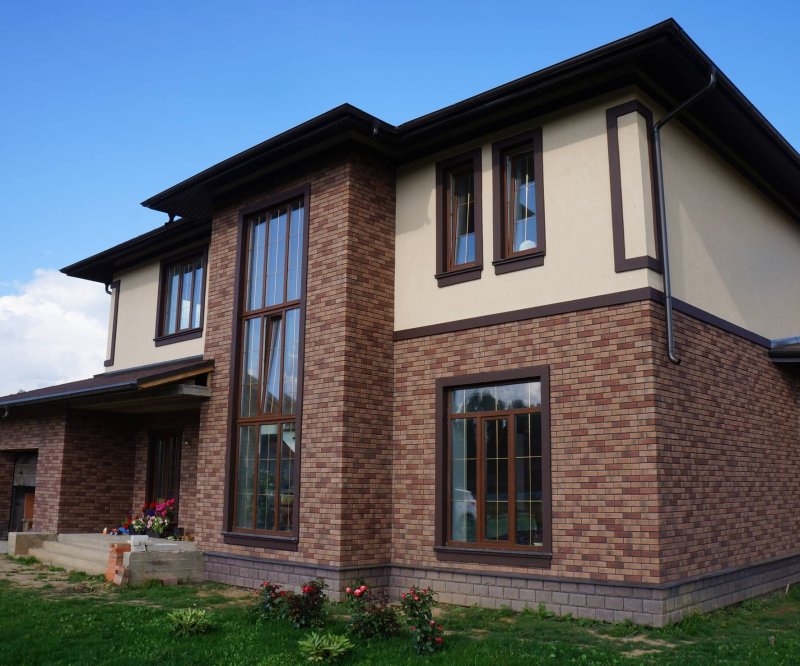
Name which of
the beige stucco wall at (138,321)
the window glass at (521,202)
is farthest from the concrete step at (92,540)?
the window glass at (521,202)

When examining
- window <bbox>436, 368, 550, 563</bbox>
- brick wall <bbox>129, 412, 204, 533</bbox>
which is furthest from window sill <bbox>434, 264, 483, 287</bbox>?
brick wall <bbox>129, 412, 204, 533</bbox>

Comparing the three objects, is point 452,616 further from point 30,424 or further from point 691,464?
point 30,424

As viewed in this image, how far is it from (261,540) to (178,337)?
5.33m

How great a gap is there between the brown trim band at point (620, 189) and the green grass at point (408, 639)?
12.3 feet

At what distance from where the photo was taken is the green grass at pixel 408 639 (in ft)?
21.9

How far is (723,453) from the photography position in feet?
31.6

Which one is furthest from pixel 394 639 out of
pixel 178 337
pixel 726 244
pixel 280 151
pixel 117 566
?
pixel 178 337

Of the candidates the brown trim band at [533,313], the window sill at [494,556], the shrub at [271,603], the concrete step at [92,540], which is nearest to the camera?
the shrub at [271,603]

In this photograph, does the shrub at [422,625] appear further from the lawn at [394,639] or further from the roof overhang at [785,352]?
the roof overhang at [785,352]

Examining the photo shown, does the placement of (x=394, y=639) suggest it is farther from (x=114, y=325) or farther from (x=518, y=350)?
(x=114, y=325)

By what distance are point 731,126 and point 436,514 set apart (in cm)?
638

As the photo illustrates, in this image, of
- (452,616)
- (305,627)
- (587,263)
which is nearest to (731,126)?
(587,263)

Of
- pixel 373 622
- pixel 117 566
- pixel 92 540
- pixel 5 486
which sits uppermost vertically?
pixel 5 486

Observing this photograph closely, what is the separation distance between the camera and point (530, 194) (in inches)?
388
